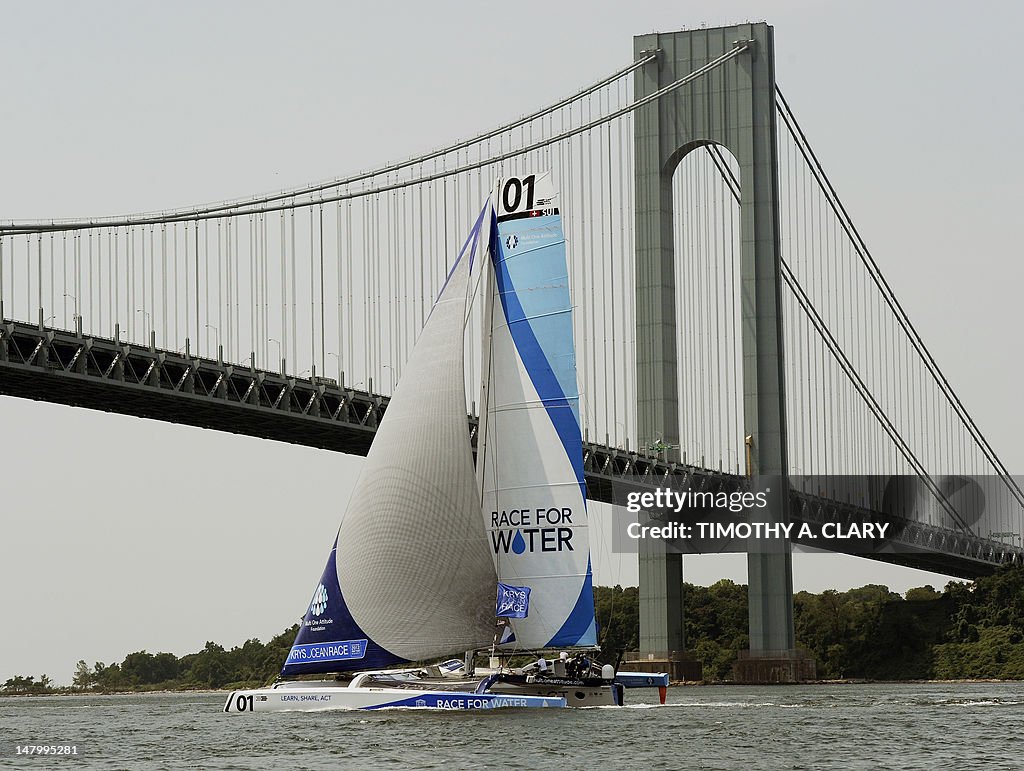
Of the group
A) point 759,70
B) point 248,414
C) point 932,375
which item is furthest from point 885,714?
point 932,375

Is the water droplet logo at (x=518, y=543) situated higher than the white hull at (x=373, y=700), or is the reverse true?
the water droplet logo at (x=518, y=543)

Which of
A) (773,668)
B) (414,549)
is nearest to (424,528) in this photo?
(414,549)

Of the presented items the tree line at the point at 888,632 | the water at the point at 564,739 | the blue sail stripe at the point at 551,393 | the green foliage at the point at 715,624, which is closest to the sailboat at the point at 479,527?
the blue sail stripe at the point at 551,393

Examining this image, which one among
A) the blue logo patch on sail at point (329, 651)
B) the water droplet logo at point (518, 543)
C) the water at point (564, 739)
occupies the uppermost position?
the water droplet logo at point (518, 543)

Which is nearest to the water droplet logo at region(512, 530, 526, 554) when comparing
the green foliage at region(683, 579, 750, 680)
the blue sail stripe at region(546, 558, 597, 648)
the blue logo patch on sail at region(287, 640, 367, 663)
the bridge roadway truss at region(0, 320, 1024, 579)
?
the blue sail stripe at region(546, 558, 597, 648)

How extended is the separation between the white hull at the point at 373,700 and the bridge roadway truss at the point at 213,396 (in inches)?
524

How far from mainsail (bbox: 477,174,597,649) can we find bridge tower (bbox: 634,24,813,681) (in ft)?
80.0

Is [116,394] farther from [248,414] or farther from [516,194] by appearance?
[516,194]

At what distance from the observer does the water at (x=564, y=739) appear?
21406 mm

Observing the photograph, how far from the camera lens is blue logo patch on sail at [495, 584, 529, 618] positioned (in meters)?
26.5

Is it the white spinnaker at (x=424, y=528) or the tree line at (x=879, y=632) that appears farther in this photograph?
the tree line at (x=879, y=632)

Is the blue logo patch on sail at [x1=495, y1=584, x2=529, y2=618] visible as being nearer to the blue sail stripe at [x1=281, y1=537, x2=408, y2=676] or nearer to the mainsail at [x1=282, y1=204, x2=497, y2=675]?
the mainsail at [x1=282, y1=204, x2=497, y2=675]

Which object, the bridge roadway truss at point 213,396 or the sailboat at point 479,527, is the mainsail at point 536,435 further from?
the bridge roadway truss at point 213,396

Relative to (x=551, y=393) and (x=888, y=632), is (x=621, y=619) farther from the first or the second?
(x=551, y=393)
